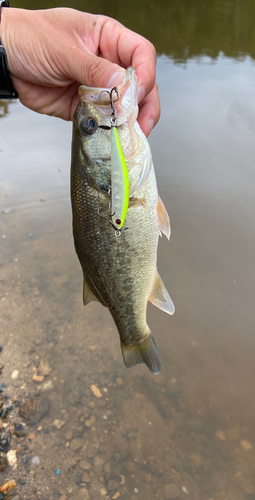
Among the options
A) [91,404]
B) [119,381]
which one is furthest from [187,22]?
[91,404]

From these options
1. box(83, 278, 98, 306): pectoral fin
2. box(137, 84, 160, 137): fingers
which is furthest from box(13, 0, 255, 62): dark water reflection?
box(83, 278, 98, 306): pectoral fin

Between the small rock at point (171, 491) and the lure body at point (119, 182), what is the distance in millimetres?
2225

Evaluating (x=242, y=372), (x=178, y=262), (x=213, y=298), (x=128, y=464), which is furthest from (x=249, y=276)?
(x=128, y=464)

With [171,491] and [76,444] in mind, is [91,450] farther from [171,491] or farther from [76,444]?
[171,491]

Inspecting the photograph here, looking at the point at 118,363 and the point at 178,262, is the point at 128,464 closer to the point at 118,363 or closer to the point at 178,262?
the point at 118,363

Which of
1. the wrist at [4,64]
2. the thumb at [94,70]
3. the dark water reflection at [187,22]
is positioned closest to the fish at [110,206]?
the thumb at [94,70]

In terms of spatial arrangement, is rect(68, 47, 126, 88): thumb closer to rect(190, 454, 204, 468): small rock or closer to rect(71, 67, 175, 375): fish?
rect(71, 67, 175, 375): fish

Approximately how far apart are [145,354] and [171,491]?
1311mm

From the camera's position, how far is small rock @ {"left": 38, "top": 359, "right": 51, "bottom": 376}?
9.87ft

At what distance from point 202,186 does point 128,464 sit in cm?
328

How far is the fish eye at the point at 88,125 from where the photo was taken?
1.44 metres

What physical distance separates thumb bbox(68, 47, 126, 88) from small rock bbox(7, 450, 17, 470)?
273 cm

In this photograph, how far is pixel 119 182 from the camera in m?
1.27

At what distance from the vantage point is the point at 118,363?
9.94 ft
